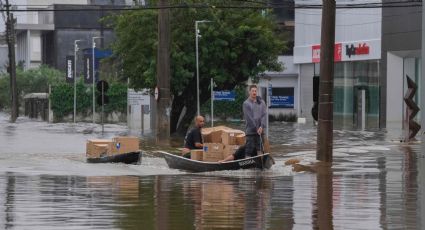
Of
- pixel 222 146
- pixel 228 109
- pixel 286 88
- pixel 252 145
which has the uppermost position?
pixel 286 88

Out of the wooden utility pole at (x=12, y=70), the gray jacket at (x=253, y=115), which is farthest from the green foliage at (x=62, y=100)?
the gray jacket at (x=253, y=115)

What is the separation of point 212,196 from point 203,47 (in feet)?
97.6

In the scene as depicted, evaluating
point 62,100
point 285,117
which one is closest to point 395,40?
point 285,117

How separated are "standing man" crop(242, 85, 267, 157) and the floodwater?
0.68 m

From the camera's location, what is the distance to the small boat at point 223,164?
74.0ft

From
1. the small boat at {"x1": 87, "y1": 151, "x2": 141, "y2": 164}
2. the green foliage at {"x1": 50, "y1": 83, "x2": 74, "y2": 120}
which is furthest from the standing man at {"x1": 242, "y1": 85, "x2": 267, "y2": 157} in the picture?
the green foliage at {"x1": 50, "y1": 83, "x2": 74, "y2": 120}

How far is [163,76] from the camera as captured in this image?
122ft

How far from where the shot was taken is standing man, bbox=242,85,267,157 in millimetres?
22609

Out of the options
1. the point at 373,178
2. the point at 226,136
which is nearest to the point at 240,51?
the point at 226,136

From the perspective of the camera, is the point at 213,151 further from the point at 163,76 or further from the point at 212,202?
the point at 163,76

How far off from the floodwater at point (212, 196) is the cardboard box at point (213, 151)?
82cm

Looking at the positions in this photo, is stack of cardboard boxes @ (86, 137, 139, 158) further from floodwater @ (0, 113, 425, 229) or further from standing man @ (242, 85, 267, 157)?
standing man @ (242, 85, 267, 157)

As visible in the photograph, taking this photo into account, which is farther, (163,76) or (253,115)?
(163,76)

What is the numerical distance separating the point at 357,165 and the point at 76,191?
10034 millimetres
